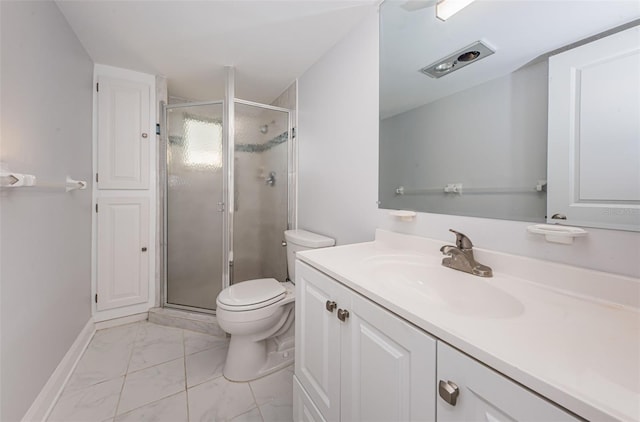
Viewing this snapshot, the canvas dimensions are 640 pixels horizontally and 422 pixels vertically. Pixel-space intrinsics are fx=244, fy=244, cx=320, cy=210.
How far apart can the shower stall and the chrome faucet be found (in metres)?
1.41

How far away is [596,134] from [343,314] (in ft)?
2.76

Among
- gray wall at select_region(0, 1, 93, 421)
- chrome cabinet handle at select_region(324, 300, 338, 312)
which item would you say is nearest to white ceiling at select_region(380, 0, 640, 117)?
chrome cabinet handle at select_region(324, 300, 338, 312)

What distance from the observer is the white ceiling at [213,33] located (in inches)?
51.8

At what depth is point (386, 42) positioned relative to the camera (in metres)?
1.24

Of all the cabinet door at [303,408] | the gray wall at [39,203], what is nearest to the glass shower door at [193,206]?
the gray wall at [39,203]

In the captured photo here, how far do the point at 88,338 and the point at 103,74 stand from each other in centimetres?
198

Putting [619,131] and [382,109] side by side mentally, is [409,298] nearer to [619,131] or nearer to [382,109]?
[619,131]

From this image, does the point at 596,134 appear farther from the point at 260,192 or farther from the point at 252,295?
the point at 260,192

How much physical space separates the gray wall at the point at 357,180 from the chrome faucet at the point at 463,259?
0.07 m

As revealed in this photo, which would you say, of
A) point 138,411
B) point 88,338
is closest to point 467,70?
point 138,411

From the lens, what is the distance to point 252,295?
145cm

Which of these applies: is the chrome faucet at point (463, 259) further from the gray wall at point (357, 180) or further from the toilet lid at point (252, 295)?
the toilet lid at point (252, 295)

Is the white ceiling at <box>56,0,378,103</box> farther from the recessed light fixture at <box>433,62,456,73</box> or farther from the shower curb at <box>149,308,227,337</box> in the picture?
the shower curb at <box>149,308,227,337</box>

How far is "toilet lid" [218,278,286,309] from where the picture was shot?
4.54ft
